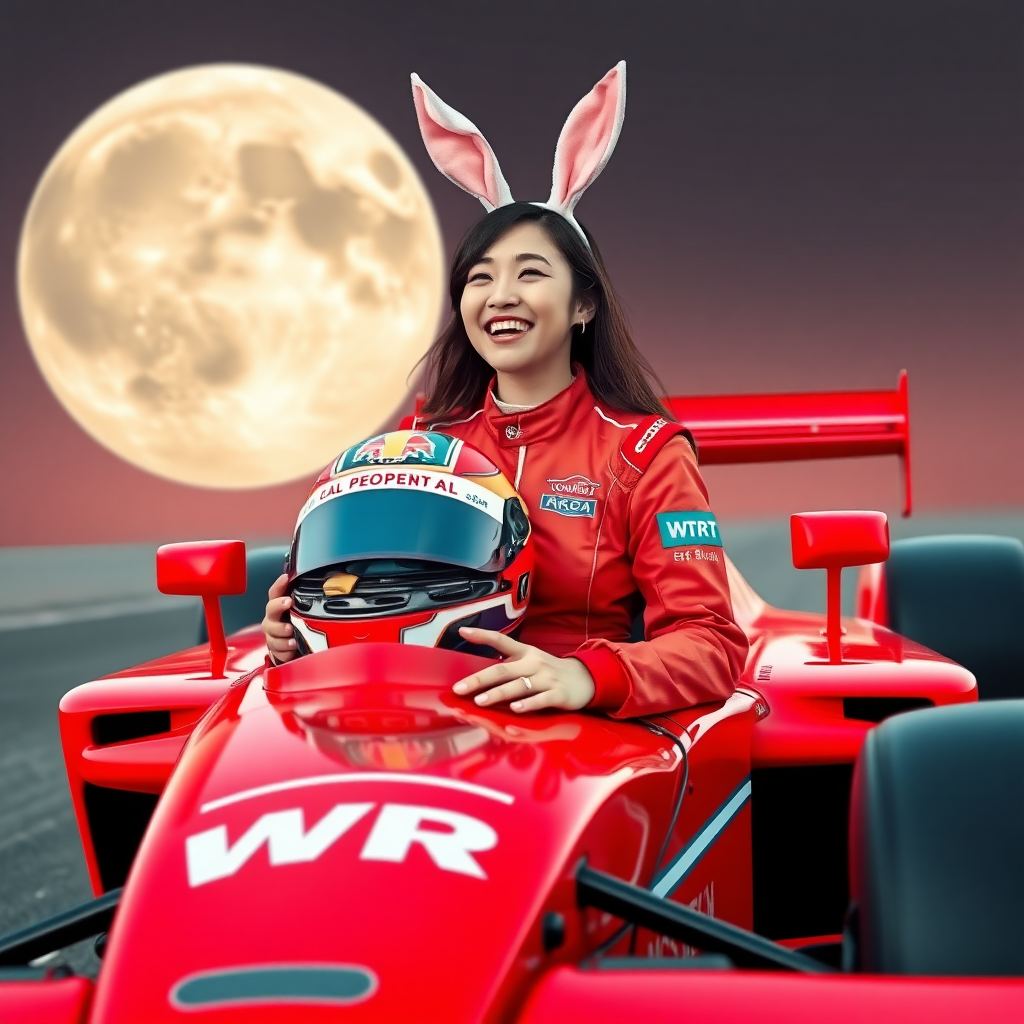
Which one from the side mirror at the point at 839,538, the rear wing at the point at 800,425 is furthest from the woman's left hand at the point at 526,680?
the rear wing at the point at 800,425

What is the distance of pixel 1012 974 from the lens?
4.50ft

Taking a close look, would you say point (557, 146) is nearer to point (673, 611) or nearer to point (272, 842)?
point (673, 611)

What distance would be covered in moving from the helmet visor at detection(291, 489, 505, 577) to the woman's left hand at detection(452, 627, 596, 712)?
0.12m

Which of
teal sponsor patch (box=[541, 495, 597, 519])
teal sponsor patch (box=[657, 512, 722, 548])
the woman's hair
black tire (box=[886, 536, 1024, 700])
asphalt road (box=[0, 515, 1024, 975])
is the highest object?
the woman's hair

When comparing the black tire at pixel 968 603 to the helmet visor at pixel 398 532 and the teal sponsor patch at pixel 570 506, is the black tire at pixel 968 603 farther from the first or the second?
the helmet visor at pixel 398 532

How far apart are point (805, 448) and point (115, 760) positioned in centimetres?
190

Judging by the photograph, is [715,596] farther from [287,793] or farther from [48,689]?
[48,689]

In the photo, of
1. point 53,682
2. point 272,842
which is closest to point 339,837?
point 272,842

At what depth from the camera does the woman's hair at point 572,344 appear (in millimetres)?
2373

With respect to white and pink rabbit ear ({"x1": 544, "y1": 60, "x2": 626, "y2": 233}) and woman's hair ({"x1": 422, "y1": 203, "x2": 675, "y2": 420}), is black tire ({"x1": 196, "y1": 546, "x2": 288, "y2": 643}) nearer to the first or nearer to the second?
woman's hair ({"x1": 422, "y1": 203, "x2": 675, "y2": 420})

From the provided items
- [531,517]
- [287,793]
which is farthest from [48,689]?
[287,793]

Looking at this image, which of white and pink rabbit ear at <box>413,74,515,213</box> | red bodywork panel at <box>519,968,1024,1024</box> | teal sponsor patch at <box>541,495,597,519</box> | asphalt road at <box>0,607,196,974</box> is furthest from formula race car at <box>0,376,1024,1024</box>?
asphalt road at <box>0,607,196,974</box>

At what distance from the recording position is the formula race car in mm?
1114

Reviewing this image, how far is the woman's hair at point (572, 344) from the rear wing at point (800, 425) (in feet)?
2.82
